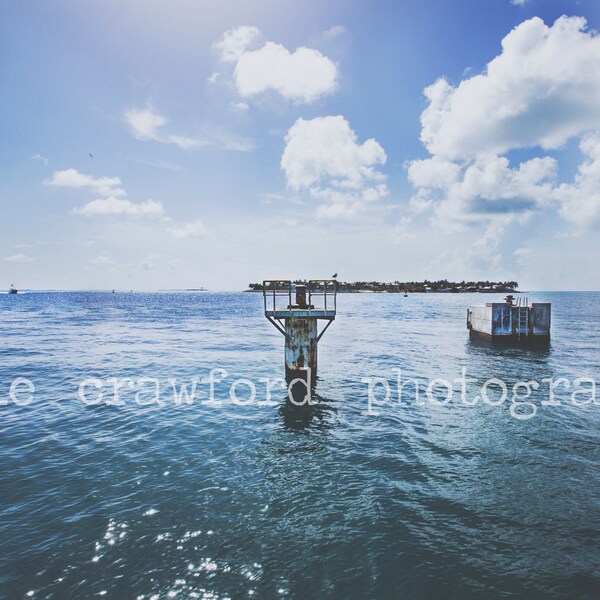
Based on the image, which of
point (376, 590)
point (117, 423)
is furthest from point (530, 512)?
point (117, 423)

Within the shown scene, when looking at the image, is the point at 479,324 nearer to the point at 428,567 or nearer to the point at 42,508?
the point at 428,567

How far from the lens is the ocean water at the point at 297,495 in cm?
640

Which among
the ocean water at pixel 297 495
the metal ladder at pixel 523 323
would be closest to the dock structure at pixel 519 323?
the metal ladder at pixel 523 323

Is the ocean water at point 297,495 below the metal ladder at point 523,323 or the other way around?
below

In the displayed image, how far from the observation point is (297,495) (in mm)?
8859

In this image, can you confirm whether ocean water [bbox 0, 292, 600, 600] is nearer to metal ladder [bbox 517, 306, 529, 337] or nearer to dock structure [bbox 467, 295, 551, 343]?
dock structure [bbox 467, 295, 551, 343]

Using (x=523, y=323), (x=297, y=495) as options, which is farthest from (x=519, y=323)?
(x=297, y=495)

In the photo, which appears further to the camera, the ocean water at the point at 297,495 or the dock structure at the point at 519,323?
the dock structure at the point at 519,323

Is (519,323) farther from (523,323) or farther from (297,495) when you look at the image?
(297,495)

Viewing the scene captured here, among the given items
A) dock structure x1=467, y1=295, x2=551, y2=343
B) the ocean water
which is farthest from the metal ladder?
the ocean water

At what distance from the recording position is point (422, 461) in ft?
34.8

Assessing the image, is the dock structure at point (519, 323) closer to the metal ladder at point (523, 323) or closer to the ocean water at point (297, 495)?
the metal ladder at point (523, 323)

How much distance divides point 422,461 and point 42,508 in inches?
390

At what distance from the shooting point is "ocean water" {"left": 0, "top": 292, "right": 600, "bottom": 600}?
640 centimetres
